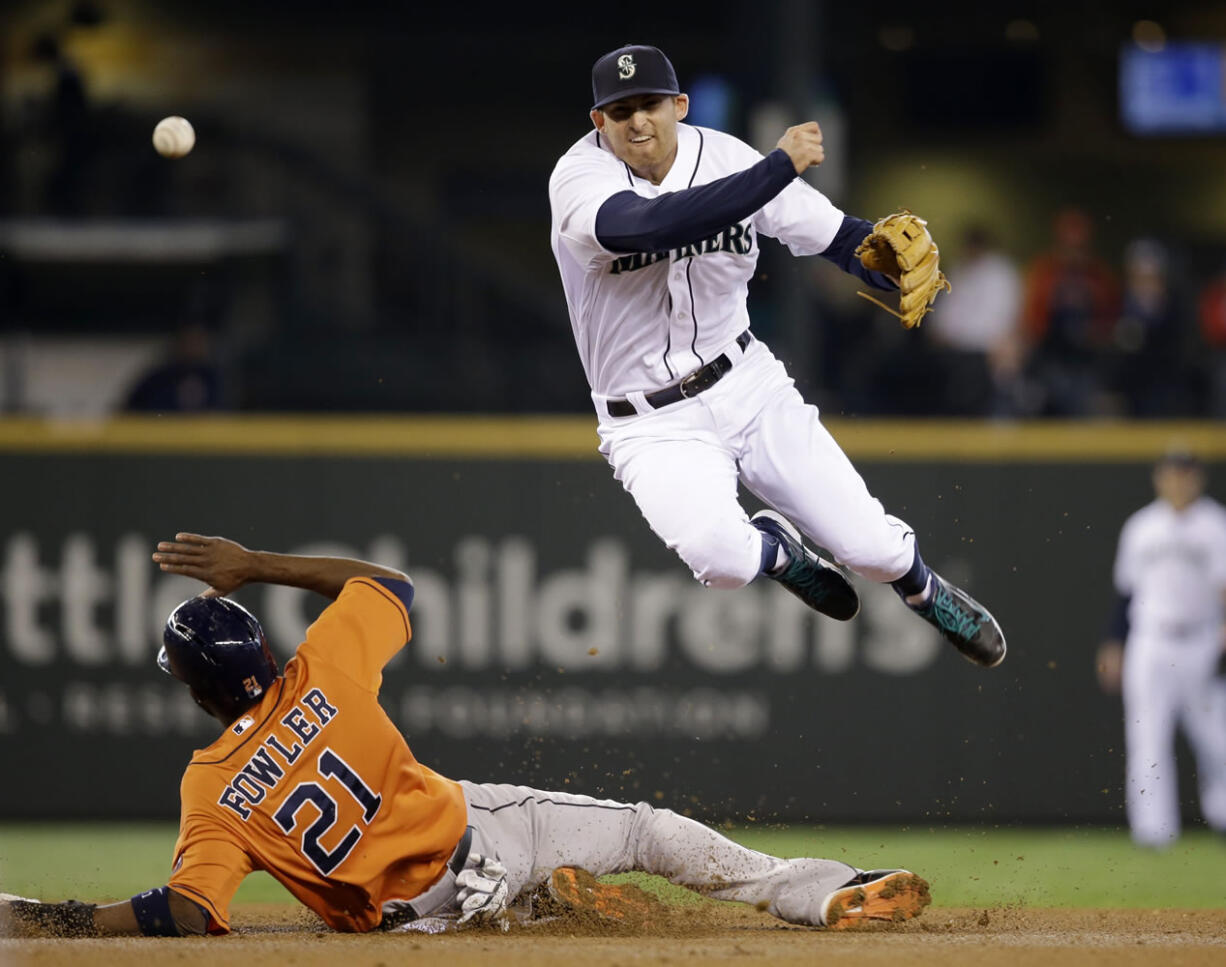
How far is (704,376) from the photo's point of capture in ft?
17.8

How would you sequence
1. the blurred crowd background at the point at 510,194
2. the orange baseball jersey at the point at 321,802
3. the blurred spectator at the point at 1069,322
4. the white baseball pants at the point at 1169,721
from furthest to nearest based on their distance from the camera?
the blurred crowd background at the point at 510,194
the blurred spectator at the point at 1069,322
the white baseball pants at the point at 1169,721
the orange baseball jersey at the point at 321,802

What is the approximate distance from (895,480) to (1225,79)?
17.2 ft

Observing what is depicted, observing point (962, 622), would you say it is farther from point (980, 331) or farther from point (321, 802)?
point (980, 331)

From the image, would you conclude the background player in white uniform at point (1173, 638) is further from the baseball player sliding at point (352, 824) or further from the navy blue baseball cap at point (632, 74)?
the navy blue baseball cap at point (632, 74)

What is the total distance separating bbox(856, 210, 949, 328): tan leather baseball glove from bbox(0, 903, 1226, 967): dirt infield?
69.6 inches

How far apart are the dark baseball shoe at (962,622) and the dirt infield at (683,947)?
846mm

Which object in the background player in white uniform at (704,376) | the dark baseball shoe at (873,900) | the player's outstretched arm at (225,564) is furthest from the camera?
the dark baseball shoe at (873,900)

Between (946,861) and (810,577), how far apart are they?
3.30 meters

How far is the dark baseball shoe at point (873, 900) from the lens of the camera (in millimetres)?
5250

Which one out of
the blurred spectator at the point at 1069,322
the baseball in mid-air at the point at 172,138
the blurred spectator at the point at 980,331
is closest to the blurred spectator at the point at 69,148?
the blurred spectator at the point at 980,331

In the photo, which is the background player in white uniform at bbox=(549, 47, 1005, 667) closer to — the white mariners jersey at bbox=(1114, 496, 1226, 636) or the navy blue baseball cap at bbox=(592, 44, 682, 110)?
the navy blue baseball cap at bbox=(592, 44, 682, 110)

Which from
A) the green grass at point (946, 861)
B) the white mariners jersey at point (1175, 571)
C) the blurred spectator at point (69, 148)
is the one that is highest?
the blurred spectator at point (69, 148)

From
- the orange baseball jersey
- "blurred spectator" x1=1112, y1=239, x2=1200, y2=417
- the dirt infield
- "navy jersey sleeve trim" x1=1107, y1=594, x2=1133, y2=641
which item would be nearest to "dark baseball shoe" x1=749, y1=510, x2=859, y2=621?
the dirt infield

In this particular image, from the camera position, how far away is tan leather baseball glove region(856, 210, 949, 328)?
5203mm
